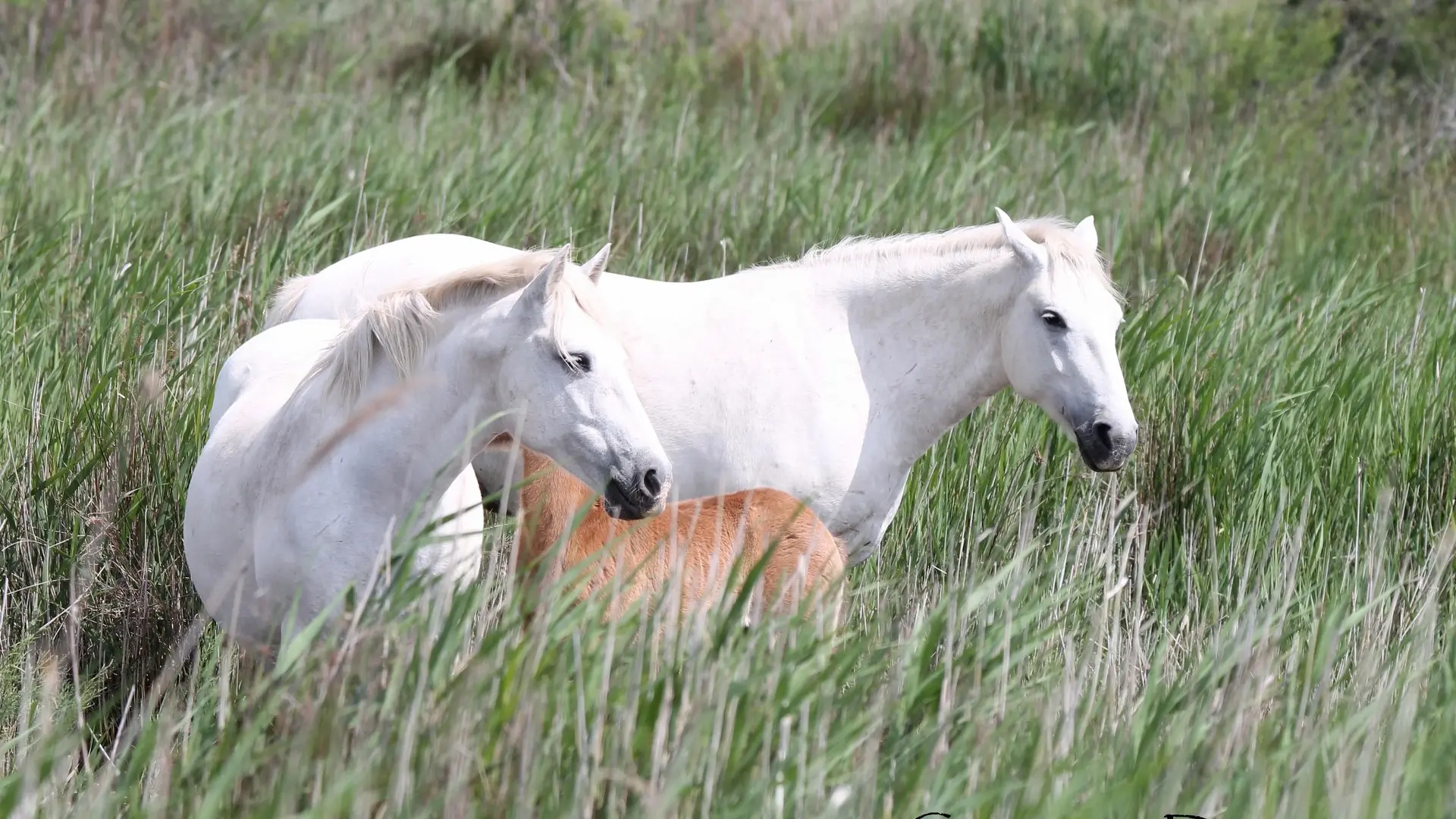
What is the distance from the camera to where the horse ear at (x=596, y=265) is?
3.05 m

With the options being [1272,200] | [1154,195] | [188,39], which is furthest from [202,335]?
[188,39]

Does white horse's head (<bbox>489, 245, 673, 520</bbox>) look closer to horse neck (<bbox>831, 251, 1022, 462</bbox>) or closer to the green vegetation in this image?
the green vegetation

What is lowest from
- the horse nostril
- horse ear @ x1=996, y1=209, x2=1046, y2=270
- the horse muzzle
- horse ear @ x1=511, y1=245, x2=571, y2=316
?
the horse nostril

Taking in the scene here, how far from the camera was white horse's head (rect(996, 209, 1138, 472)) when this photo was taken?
3717 millimetres

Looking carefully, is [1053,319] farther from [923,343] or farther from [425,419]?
[425,419]

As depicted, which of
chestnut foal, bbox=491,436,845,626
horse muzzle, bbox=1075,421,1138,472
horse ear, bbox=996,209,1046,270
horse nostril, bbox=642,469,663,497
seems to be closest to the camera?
horse nostril, bbox=642,469,663,497

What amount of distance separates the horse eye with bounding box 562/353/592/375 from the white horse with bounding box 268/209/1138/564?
1080mm

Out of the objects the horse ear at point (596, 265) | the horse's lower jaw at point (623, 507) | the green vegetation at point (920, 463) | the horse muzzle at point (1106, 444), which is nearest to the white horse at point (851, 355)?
the horse muzzle at point (1106, 444)

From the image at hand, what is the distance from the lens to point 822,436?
3973 millimetres

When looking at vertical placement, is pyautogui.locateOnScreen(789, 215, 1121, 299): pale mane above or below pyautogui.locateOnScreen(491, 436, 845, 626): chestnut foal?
above

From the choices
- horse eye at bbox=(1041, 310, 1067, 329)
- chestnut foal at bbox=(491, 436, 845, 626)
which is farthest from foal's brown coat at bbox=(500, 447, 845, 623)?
horse eye at bbox=(1041, 310, 1067, 329)

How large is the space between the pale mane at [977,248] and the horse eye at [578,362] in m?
1.41

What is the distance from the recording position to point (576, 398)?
286 cm

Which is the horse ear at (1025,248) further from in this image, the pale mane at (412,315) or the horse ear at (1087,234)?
the pale mane at (412,315)
